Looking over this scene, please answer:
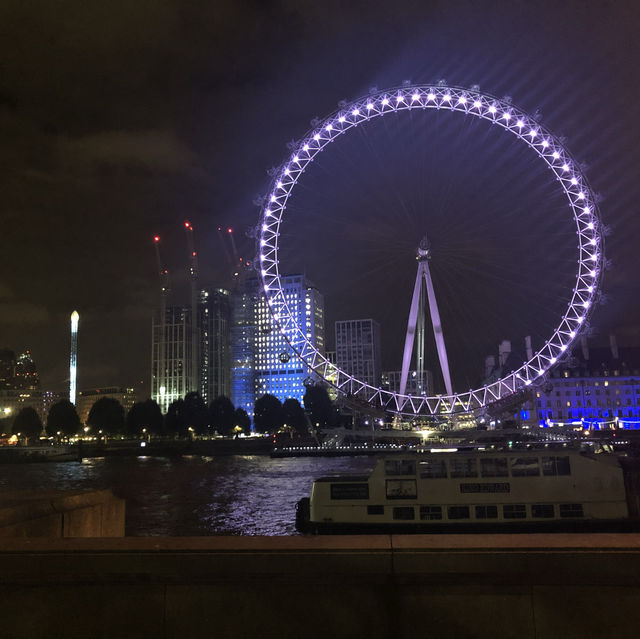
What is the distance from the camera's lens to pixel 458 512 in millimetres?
23406

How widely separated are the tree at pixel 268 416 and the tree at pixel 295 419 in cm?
112

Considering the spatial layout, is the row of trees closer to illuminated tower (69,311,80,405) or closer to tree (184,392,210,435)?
tree (184,392,210,435)

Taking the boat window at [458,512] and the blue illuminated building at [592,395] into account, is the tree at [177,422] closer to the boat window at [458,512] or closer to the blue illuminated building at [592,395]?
the blue illuminated building at [592,395]

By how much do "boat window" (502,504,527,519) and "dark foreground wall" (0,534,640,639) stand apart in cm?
2038

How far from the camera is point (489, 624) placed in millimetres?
3850

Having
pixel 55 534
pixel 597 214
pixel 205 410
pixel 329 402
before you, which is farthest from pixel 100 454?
pixel 55 534

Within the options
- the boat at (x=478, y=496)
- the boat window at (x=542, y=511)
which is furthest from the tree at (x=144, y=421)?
the boat window at (x=542, y=511)

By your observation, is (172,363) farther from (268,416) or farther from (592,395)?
(592,395)

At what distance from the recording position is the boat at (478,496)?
23125 millimetres

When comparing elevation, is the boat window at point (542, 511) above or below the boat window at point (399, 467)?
below

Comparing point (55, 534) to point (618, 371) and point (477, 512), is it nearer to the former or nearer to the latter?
Answer: point (477, 512)

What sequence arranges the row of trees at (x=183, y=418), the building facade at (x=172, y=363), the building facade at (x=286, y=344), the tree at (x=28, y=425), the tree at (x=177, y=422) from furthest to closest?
the building facade at (x=172, y=363), the building facade at (x=286, y=344), the tree at (x=28, y=425), the tree at (x=177, y=422), the row of trees at (x=183, y=418)

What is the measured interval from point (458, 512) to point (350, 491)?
3.73 meters

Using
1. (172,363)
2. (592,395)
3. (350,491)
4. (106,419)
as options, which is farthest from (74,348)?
(350,491)
